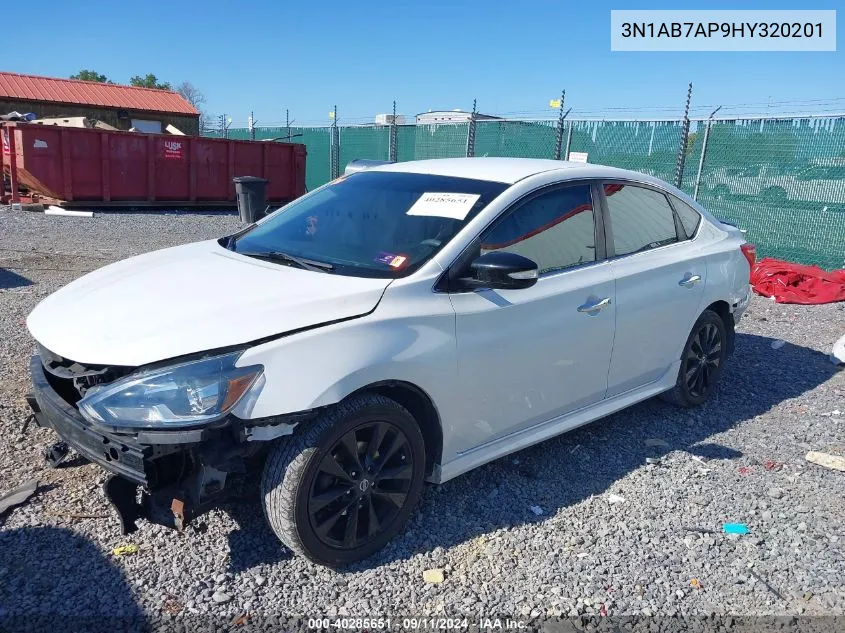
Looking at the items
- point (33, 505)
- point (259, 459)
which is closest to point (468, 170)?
point (259, 459)

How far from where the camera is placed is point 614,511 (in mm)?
3670

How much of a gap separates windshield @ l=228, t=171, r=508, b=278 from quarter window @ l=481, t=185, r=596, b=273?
0.57ft

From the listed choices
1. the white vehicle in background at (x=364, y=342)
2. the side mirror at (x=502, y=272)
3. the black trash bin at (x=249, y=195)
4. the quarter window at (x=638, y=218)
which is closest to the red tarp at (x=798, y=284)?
the quarter window at (x=638, y=218)

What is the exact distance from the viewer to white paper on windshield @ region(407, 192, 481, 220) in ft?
11.5

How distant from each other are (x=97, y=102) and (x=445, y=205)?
104 feet

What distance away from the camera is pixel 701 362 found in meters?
5.02

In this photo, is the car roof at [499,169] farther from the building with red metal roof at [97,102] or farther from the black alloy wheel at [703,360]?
the building with red metal roof at [97,102]

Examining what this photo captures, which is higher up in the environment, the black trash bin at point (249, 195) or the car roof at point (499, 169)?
the car roof at point (499, 169)

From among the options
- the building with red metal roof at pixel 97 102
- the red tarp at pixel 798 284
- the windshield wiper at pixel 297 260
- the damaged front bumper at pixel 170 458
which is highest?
the building with red metal roof at pixel 97 102

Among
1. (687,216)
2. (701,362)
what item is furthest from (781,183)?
(701,362)

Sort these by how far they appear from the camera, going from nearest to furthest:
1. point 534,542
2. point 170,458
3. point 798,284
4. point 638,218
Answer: point 170,458 < point 534,542 < point 638,218 < point 798,284

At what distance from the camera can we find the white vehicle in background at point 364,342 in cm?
263

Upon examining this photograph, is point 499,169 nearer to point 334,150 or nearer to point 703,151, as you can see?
point 703,151

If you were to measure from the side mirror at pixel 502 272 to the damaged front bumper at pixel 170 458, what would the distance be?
102 cm
